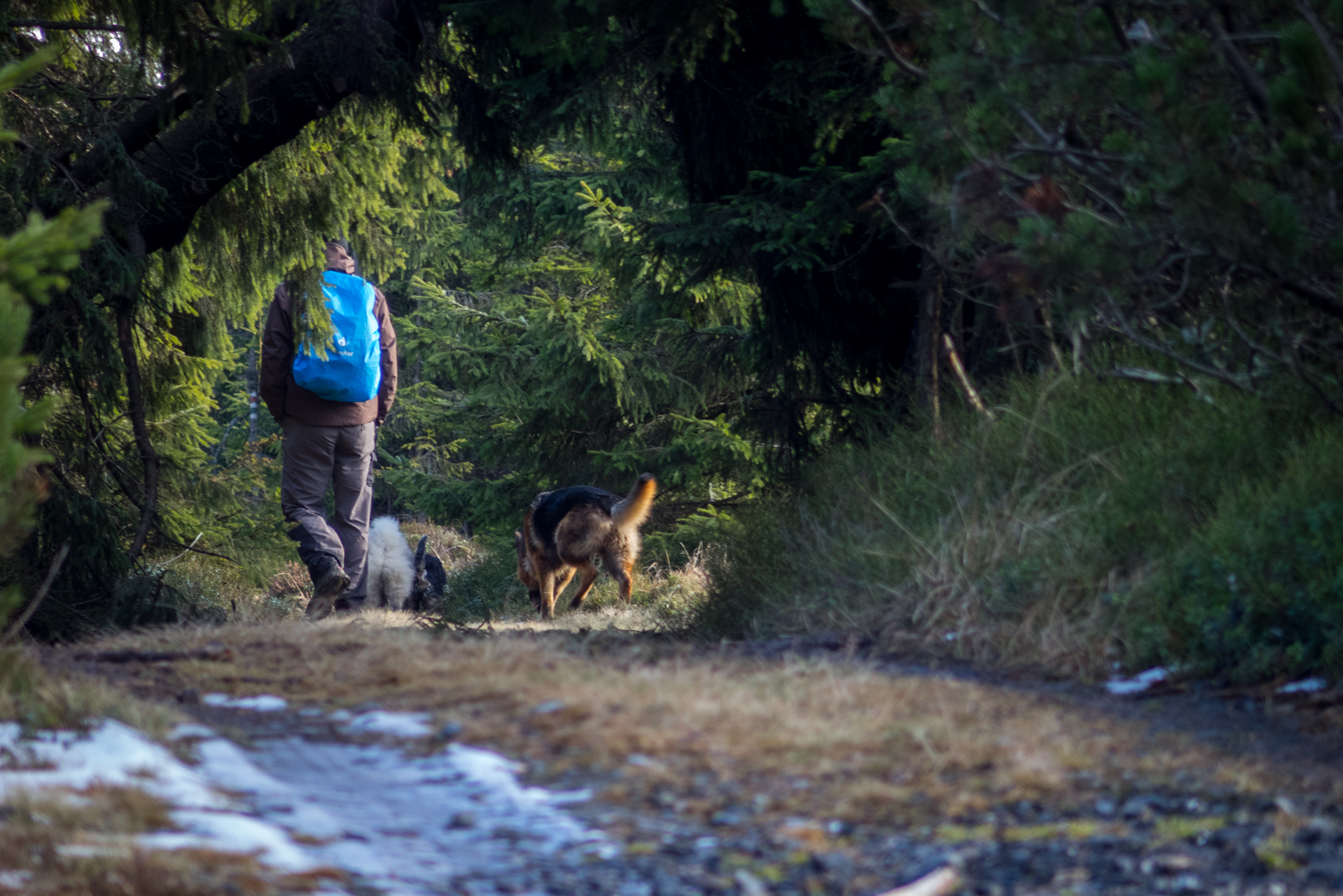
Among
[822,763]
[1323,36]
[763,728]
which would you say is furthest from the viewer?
[1323,36]

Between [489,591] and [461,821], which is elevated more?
[461,821]

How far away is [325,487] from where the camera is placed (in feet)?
26.0

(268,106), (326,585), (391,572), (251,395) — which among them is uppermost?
(268,106)

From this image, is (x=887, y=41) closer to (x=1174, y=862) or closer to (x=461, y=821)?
(x=1174, y=862)

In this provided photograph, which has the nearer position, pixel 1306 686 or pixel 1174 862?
pixel 1174 862

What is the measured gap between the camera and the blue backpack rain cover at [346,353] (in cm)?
738

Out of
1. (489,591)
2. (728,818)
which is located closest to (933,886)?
(728,818)

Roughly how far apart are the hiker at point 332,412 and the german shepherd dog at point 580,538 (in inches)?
90.0

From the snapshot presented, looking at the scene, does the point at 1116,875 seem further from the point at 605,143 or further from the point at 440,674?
the point at 605,143

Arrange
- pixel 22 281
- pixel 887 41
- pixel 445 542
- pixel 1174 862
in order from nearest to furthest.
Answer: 1. pixel 1174 862
2. pixel 22 281
3. pixel 887 41
4. pixel 445 542

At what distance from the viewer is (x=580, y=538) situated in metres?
9.85

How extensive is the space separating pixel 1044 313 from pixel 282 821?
449 cm

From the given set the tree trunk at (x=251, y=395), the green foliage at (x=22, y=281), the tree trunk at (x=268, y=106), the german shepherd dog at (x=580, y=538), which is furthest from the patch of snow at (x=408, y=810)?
the tree trunk at (x=251, y=395)

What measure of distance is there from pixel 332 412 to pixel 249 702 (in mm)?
4458
